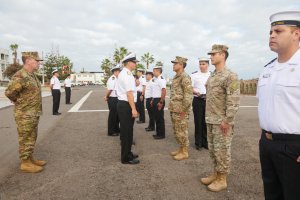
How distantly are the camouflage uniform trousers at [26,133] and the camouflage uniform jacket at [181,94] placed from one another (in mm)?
2615

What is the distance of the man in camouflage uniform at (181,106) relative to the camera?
5.26m

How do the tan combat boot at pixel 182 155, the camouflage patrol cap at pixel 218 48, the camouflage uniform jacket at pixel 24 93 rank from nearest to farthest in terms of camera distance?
1. the camouflage patrol cap at pixel 218 48
2. the camouflage uniform jacket at pixel 24 93
3. the tan combat boot at pixel 182 155

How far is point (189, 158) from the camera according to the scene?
528cm

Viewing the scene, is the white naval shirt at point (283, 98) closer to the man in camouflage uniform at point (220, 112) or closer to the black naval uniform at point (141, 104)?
the man in camouflage uniform at point (220, 112)

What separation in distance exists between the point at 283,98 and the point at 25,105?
13.0 ft

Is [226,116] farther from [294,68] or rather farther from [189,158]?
[189,158]

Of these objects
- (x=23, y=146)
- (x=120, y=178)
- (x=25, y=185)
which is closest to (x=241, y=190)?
(x=120, y=178)

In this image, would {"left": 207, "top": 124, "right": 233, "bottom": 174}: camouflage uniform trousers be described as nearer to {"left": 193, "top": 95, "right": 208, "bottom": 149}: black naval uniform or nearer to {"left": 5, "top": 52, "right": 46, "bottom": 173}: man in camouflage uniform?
{"left": 193, "top": 95, "right": 208, "bottom": 149}: black naval uniform

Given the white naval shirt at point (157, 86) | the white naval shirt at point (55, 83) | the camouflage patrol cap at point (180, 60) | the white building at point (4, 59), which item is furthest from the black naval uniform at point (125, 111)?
the white building at point (4, 59)

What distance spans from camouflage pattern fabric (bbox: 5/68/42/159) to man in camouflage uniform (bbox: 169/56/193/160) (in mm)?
2597

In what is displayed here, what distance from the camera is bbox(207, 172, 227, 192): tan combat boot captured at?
3.74 metres

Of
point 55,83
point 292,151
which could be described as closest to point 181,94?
point 292,151

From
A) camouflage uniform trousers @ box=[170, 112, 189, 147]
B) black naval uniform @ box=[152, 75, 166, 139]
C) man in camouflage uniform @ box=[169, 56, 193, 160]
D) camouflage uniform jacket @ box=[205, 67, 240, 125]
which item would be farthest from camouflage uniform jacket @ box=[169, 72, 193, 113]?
black naval uniform @ box=[152, 75, 166, 139]

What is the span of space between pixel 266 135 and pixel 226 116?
1.29 m
